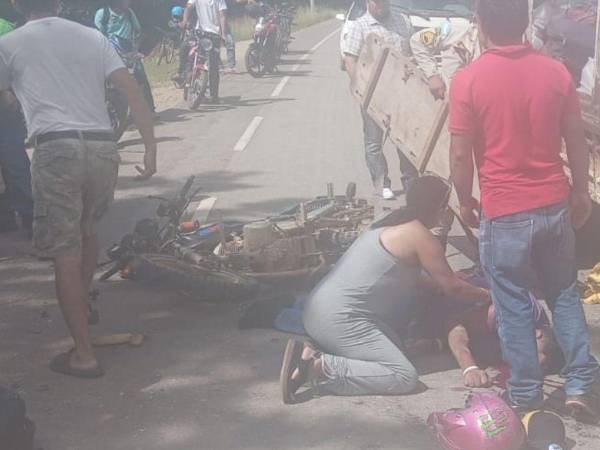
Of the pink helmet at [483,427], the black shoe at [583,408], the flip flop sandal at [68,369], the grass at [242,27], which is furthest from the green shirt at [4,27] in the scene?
the grass at [242,27]

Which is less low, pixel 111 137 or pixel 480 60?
pixel 480 60

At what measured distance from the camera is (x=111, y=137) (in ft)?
17.6

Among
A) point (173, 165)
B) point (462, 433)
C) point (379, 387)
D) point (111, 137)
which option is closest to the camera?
point (462, 433)

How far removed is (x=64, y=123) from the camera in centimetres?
515

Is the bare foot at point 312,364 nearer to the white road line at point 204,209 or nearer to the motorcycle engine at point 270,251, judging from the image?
the motorcycle engine at point 270,251

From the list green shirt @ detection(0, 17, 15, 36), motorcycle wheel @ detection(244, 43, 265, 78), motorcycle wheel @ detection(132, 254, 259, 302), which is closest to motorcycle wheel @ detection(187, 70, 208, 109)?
motorcycle wheel @ detection(244, 43, 265, 78)

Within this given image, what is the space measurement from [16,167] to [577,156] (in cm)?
518

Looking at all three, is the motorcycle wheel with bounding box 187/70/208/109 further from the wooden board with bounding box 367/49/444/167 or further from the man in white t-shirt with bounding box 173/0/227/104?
the wooden board with bounding box 367/49/444/167

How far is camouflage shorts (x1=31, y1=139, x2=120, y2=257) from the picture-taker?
202 inches

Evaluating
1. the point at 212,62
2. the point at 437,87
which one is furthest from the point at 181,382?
the point at 212,62

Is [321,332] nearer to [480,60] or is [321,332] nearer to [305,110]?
[480,60]

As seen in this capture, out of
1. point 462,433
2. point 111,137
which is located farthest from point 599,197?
point 111,137

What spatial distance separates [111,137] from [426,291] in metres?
1.79

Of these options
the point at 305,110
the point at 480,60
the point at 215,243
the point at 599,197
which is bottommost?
the point at 305,110
